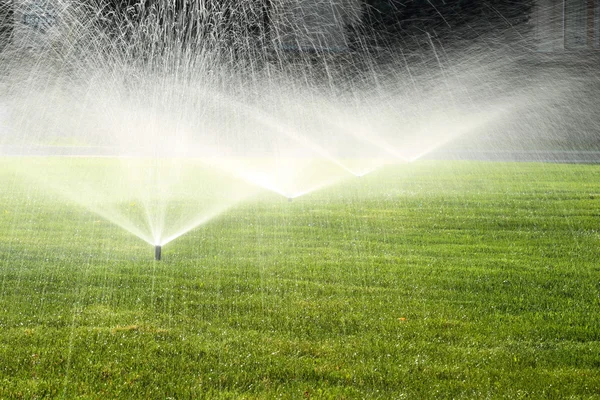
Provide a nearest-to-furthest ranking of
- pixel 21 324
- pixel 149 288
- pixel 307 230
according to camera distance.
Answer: pixel 21 324
pixel 149 288
pixel 307 230

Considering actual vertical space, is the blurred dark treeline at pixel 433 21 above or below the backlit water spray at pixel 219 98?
above

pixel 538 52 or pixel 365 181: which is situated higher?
pixel 538 52

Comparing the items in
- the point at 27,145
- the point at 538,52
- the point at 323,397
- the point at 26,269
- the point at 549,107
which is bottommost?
the point at 323,397

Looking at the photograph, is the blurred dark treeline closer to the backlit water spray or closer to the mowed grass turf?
the backlit water spray

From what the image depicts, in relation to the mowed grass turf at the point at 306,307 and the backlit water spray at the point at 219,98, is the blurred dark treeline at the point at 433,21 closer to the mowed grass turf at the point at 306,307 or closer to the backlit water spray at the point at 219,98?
the backlit water spray at the point at 219,98

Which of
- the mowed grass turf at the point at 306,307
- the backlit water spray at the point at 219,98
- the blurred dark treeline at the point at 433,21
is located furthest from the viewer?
the blurred dark treeline at the point at 433,21

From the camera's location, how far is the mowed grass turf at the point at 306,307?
401 centimetres

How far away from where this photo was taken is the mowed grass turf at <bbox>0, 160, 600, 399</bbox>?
4.01 m

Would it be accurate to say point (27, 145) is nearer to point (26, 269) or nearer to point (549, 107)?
point (26, 269)

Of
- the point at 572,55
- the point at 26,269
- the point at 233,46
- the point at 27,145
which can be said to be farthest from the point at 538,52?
the point at 26,269

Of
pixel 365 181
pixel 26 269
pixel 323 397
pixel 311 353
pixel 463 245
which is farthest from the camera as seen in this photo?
pixel 365 181

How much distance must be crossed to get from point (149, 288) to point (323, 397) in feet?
8.09

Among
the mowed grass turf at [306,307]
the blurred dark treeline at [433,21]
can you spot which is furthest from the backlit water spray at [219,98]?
the mowed grass turf at [306,307]

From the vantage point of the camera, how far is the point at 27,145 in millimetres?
21375
